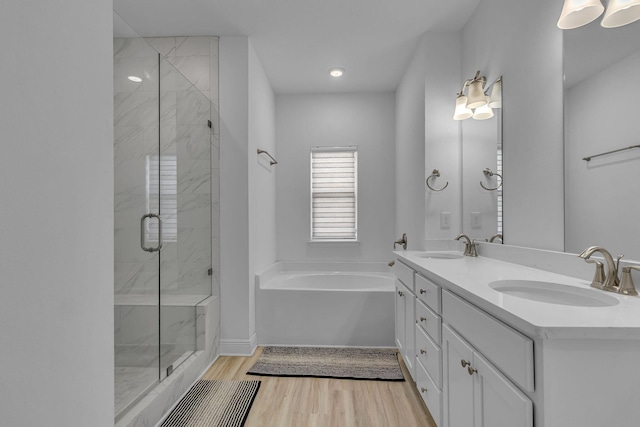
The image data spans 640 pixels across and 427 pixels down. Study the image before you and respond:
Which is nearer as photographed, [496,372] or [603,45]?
[496,372]

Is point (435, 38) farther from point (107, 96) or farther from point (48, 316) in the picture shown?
point (48, 316)

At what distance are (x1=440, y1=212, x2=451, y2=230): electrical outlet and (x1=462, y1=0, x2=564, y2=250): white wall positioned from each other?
575mm

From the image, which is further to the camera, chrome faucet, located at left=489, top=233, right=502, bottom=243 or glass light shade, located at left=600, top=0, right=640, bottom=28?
chrome faucet, located at left=489, top=233, right=502, bottom=243

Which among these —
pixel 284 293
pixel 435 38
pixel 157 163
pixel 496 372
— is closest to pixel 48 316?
pixel 496 372

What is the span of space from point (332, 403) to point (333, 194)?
2371 millimetres

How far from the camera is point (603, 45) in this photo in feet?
4.18

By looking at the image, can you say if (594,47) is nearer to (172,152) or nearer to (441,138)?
(441,138)

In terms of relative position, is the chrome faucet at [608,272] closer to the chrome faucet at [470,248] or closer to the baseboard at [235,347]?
the chrome faucet at [470,248]

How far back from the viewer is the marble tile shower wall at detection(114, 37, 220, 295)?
5.96 feet

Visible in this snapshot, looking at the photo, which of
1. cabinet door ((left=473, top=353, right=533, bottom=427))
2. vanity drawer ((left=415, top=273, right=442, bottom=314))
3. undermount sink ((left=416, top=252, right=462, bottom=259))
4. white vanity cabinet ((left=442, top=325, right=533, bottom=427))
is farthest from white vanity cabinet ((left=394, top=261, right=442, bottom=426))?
cabinet door ((left=473, top=353, right=533, bottom=427))

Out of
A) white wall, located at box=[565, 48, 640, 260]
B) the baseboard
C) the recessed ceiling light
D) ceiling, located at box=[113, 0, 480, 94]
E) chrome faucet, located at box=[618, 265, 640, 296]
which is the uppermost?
ceiling, located at box=[113, 0, 480, 94]

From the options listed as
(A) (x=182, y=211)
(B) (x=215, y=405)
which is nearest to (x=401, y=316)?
(B) (x=215, y=405)

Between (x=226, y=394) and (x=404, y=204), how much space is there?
2.25 m

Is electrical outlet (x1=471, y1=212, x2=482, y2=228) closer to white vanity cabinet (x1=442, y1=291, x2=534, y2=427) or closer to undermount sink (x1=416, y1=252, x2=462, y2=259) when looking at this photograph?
undermount sink (x1=416, y1=252, x2=462, y2=259)
